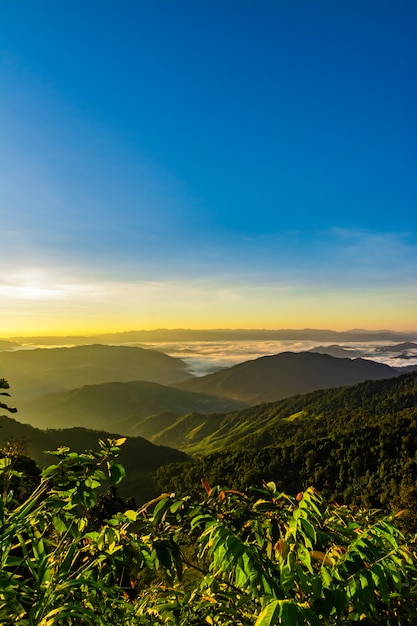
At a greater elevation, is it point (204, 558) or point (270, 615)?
point (270, 615)

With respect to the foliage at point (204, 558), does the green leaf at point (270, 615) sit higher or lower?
Result: higher

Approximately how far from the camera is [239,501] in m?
3.57

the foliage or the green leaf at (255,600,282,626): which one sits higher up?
the green leaf at (255,600,282,626)

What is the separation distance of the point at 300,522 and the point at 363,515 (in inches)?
59.4

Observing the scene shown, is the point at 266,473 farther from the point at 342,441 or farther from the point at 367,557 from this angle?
the point at 367,557

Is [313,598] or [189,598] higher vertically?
[313,598]

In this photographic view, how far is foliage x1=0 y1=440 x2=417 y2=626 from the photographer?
251 centimetres

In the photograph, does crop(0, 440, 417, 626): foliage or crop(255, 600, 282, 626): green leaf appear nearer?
crop(255, 600, 282, 626): green leaf

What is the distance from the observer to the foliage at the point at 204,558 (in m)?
2.51

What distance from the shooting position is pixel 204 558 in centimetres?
360

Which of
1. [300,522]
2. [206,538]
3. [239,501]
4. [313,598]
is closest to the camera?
[313,598]

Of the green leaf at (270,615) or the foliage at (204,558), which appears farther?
the foliage at (204,558)

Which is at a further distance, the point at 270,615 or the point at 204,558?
the point at 204,558

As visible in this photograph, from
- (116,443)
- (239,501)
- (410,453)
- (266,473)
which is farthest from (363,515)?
(266,473)
